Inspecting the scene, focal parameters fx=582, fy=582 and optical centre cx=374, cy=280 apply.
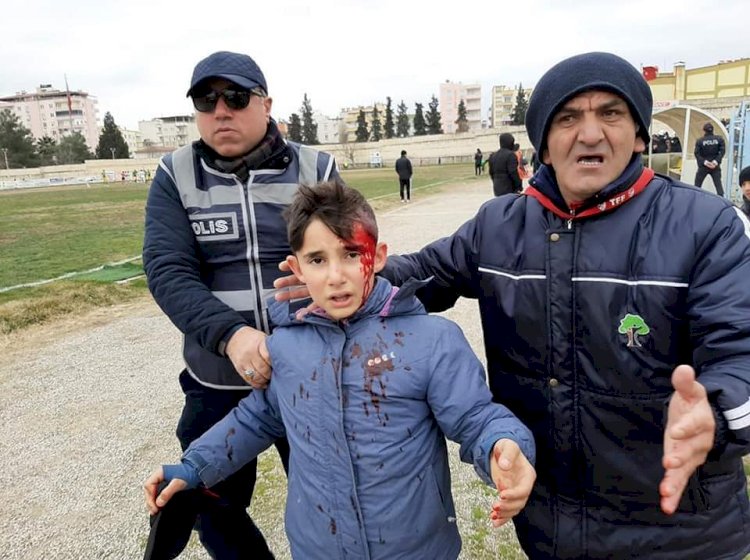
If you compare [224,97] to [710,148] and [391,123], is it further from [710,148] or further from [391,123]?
[391,123]

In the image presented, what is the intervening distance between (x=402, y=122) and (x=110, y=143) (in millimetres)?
45248

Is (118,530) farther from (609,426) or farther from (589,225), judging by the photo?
(589,225)

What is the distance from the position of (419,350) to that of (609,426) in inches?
22.5

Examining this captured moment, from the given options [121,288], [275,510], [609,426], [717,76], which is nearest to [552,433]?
[609,426]

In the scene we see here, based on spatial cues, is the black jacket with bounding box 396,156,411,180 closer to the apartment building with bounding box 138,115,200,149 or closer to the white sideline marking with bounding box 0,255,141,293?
the white sideline marking with bounding box 0,255,141,293

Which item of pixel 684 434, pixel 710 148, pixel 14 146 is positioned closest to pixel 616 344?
pixel 684 434

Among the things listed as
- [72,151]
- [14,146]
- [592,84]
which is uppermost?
[14,146]

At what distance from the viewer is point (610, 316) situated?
62.2 inches

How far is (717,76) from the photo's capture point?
141 feet

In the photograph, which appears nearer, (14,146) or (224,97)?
(224,97)

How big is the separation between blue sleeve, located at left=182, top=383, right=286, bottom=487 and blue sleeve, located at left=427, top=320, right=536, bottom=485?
2.00 feet

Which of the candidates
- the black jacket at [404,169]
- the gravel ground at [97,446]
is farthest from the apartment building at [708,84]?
the gravel ground at [97,446]

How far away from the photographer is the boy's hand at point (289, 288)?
1.96 meters

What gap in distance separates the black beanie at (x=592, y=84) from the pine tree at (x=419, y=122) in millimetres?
90755
